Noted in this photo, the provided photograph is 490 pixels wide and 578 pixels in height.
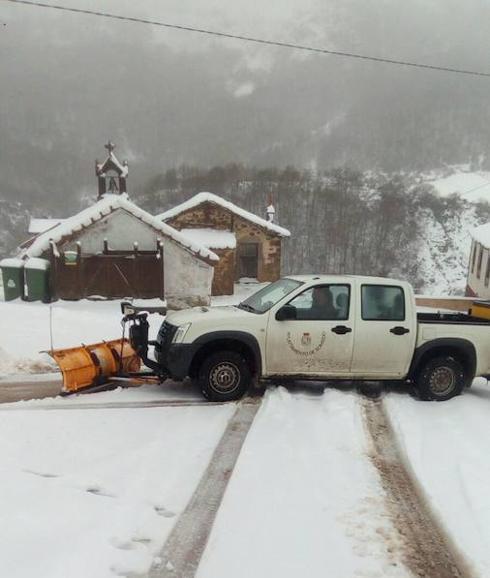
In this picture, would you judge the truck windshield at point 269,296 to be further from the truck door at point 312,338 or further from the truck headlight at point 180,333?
the truck headlight at point 180,333

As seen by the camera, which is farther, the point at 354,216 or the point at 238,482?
the point at 354,216

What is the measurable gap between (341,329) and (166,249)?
46.6 feet

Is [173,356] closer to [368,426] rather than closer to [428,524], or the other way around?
[368,426]

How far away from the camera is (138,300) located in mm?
18406

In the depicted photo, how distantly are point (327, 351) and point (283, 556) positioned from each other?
3471 mm

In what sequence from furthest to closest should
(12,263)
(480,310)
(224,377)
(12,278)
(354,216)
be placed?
1. (354,216)
2. (12,278)
3. (12,263)
4. (480,310)
5. (224,377)

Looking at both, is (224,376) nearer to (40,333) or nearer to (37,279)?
(40,333)

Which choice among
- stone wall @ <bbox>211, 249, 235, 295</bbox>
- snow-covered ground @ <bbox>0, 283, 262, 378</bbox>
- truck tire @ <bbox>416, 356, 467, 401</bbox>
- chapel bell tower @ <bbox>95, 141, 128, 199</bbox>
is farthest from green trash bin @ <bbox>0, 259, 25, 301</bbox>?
truck tire @ <bbox>416, 356, 467, 401</bbox>

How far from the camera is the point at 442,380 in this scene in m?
6.48

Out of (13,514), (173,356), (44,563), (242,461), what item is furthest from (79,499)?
(173,356)

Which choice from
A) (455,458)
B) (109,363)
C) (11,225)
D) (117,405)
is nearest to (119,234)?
(109,363)

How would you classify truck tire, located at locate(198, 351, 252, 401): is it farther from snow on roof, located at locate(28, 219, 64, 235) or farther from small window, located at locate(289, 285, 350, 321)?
snow on roof, located at locate(28, 219, 64, 235)

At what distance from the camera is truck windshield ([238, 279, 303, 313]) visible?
645 cm

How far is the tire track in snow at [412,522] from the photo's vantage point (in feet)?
10.0
